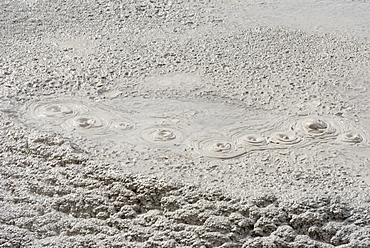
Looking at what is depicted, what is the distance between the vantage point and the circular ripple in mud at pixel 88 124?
1588 millimetres

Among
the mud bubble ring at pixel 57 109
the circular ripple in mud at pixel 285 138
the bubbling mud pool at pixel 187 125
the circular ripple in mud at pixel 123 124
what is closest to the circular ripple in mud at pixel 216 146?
the bubbling mud pool at pixel 187 125

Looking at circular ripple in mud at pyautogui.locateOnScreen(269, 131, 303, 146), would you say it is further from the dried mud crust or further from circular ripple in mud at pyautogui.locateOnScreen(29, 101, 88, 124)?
circular ripple in mud at pyautogui.locateOnScreen(29, 101, 88, 124)

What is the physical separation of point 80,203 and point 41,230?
12 centimetres

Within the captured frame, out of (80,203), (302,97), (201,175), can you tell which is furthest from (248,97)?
(80,203)

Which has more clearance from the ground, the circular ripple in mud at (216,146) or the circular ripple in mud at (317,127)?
the circular ripple in mud at (317,127)

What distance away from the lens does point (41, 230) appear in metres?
1.25

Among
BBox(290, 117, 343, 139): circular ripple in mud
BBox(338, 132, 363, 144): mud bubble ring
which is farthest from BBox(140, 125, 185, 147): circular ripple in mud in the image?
BBox(338, 132, 363, 144): mud bubble ring

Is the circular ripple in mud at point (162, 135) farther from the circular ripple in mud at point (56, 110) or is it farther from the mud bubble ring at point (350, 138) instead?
the mud bubble ring at point (350, 138)

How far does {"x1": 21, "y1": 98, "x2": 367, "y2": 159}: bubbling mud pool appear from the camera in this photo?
4.97ft

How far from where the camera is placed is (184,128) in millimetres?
1604

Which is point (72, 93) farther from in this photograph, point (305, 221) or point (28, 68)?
point (305, 221)

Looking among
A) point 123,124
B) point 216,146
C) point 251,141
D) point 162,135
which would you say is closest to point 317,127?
point 251,141

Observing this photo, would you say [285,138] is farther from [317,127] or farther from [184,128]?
[184,128]

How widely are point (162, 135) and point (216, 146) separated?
19cm
